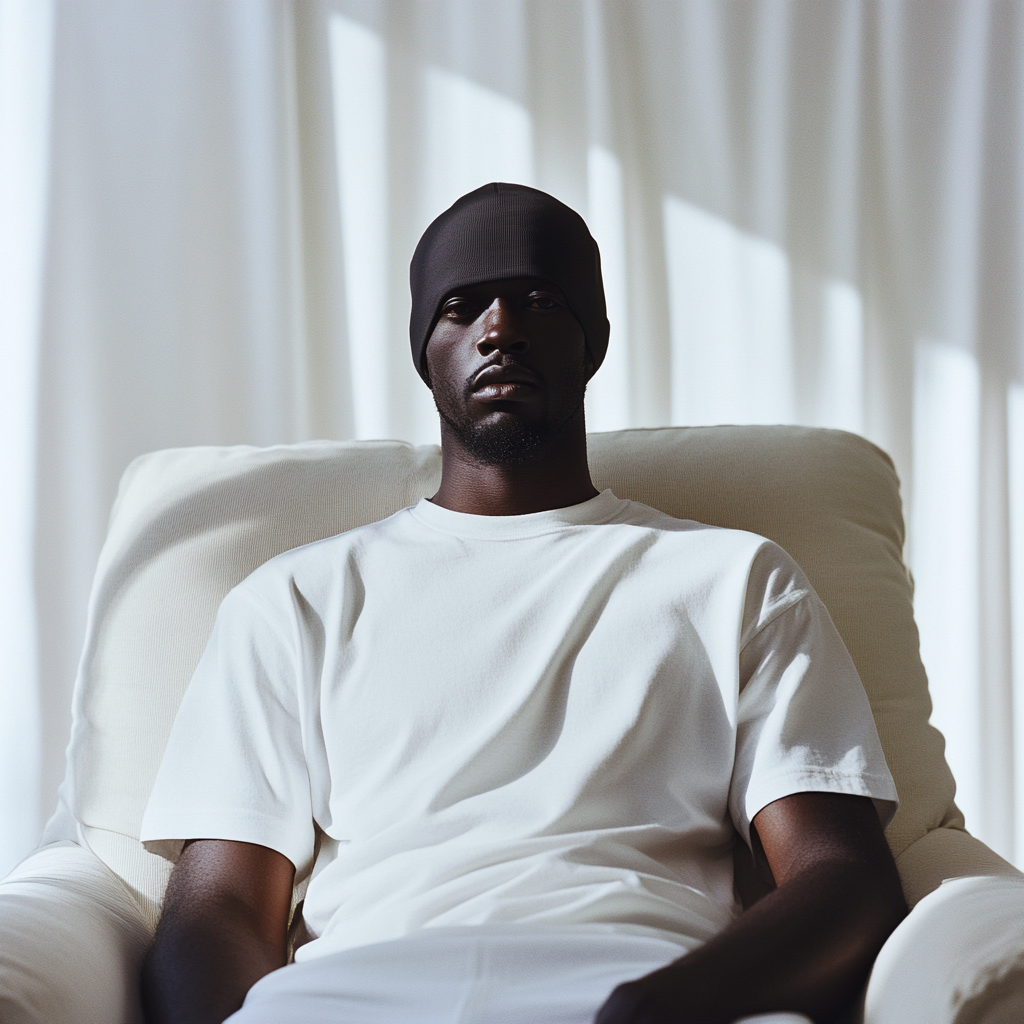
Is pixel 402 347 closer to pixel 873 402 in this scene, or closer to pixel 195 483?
pixel 195 483

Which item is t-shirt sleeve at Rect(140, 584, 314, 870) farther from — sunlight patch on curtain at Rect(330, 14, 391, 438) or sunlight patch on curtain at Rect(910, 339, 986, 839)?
sunlight patch on curtain at Rect(910, 339, 986, 839)

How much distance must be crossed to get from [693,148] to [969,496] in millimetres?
947

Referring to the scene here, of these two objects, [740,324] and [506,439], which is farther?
[740,324]

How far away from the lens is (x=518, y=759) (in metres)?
1.10

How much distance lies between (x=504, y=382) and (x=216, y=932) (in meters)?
0.71

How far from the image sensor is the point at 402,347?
2123mm

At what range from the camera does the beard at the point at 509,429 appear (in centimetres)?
131

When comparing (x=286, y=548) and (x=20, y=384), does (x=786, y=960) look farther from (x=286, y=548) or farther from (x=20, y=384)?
(x=20, y=384)

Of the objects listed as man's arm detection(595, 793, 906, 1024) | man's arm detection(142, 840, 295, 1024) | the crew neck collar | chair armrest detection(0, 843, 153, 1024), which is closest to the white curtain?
the crew neck collar

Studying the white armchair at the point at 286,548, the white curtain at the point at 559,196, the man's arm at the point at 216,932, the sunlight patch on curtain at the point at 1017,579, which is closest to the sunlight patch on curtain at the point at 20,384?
the white curtain at the point at 559,196

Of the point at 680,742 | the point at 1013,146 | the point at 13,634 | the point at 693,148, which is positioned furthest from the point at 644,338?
the point at 13,634

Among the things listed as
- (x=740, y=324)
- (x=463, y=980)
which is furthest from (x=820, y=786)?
(x=740, y=324)

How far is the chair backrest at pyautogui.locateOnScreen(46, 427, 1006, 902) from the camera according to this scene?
1.30 metres

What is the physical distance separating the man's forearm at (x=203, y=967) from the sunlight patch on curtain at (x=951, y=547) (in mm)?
1621
